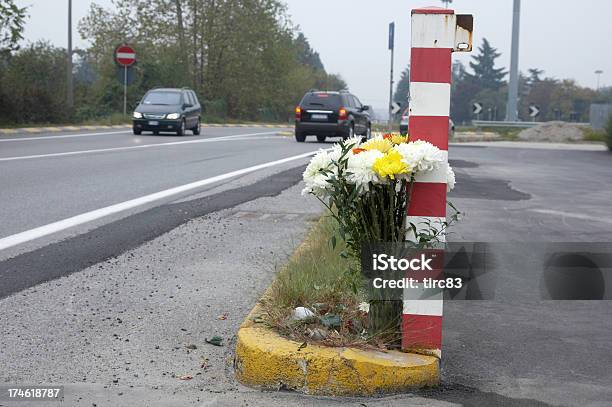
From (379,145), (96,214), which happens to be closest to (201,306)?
(379,145)

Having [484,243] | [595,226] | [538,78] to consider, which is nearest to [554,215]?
[595,226]

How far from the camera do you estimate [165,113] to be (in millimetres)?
28344

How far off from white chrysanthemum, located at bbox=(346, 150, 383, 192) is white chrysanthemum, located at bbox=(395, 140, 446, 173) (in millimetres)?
141

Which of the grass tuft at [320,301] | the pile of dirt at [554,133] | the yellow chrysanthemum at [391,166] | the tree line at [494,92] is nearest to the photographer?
the yellow chrysanthemum at [391,166]

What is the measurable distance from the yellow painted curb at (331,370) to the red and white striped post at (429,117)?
6.0 inches

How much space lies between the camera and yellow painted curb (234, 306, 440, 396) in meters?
3.68

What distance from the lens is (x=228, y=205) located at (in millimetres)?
9734

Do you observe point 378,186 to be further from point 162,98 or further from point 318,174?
point 162,98

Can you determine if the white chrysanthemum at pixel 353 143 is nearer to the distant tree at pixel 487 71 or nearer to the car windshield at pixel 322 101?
the car windshield at pixel 322 101

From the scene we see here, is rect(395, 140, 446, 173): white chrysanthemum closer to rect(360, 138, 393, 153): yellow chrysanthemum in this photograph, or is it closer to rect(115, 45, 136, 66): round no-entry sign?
rect(360, 138, 393, 153): yellow chrysanthemum

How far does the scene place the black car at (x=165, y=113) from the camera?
28.1m

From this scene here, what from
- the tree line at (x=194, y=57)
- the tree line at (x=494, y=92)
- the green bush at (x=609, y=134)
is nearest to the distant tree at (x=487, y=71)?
the tree line at (x=494, y=92)

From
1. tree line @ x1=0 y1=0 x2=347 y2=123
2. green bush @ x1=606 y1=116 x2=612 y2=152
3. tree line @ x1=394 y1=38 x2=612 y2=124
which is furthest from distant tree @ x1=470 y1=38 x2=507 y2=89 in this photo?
green bush @ x1=606 y1=116 x2=612 y2=152

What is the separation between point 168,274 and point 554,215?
5389 mm
